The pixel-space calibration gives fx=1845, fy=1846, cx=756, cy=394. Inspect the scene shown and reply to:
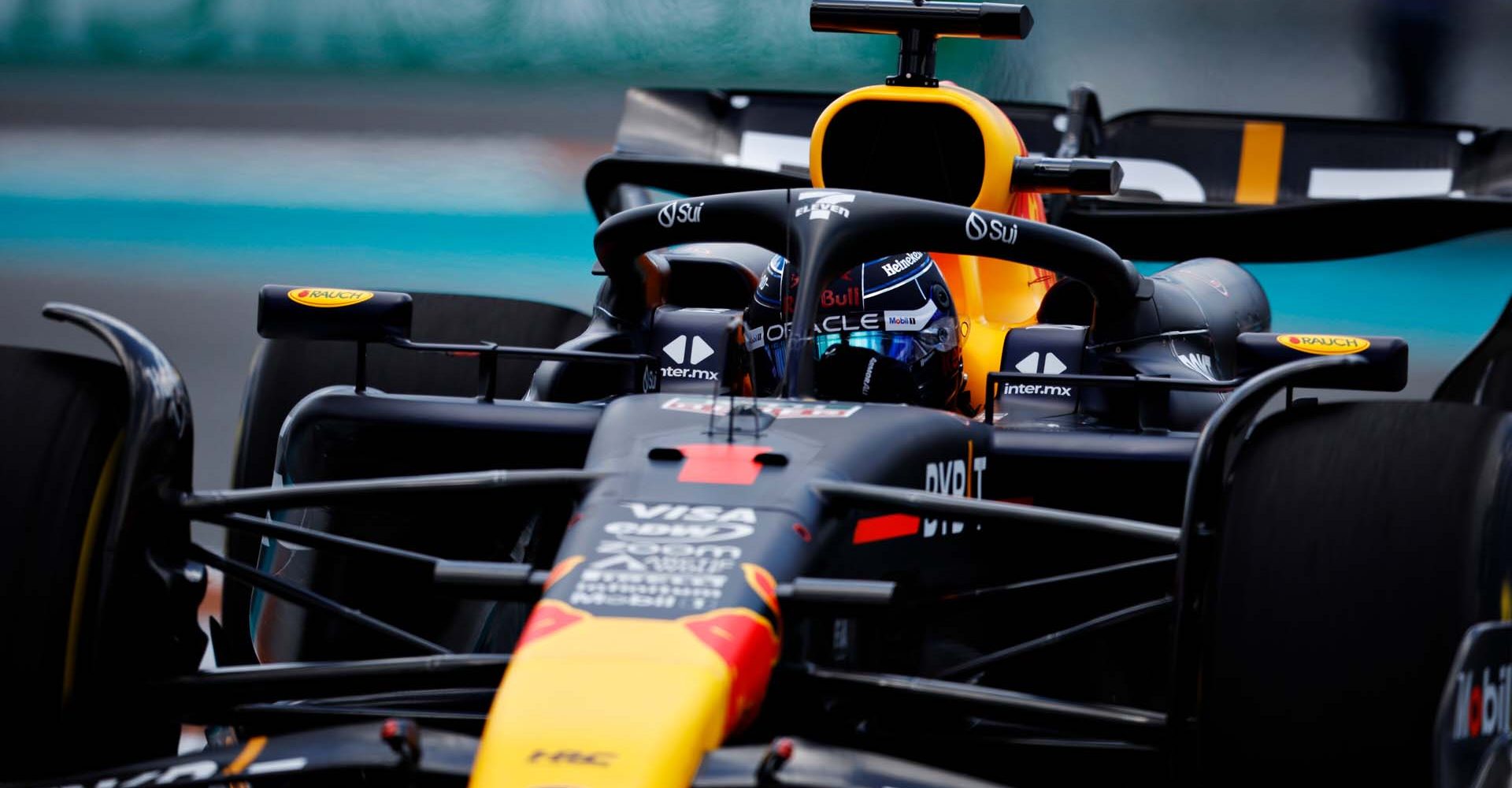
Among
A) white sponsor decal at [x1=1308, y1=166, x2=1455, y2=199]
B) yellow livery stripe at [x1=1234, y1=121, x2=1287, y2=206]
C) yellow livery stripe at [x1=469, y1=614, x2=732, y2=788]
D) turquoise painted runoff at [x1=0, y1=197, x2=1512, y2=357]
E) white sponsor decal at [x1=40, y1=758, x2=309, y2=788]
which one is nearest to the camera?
yellow livery stripe at [x1=469, y1=614, x2=732, y2=788]

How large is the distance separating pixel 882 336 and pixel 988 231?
303 millimetres

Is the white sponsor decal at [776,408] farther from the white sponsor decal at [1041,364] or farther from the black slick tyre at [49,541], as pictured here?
the white sponsor decal at [1041,364]

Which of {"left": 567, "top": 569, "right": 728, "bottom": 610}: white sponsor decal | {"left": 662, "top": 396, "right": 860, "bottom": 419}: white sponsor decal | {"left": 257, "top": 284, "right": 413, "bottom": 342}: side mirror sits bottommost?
{"left": 567, "top": 569, "right": 728, "bottom": 610}: white sponsor decal

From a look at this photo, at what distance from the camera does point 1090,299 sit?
372 cm

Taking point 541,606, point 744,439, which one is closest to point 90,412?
point 541,606

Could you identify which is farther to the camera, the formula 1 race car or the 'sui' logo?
the 'sui' logo

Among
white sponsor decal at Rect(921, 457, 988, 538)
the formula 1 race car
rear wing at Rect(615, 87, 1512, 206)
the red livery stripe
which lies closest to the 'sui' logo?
the formula 1 race car

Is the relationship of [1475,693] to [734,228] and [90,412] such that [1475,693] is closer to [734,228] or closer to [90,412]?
[734,228]

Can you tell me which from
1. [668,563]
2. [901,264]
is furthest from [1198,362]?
[668,563]

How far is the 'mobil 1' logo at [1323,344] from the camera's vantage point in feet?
9.28

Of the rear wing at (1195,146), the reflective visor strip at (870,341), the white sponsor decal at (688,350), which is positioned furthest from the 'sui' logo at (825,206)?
A: the rear wing at (1195,146)

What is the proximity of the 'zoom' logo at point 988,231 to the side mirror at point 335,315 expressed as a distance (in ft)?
2.74

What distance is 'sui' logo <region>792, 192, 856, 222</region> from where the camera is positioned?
2.69 meters

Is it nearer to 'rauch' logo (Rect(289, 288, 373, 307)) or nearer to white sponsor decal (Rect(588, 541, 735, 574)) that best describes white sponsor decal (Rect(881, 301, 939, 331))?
'rauch' logo (Rect(289, 288, 373, 307))
